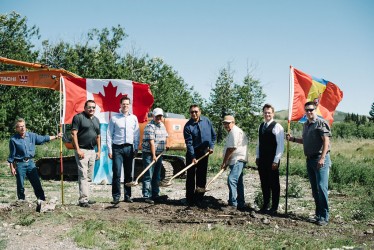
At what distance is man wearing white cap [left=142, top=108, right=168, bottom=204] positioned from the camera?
28.4 ft

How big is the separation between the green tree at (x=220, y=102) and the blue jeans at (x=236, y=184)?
98.1 ft

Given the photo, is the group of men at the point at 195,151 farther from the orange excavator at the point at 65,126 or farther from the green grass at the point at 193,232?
the orange excavator at the point at 65,126

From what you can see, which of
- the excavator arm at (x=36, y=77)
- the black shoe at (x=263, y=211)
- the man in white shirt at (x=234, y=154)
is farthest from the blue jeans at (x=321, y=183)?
the excavator arm at (x=36, y=77)

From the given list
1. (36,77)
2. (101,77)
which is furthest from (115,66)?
(36,77)

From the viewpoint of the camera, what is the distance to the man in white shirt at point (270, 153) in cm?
781

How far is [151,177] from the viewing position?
8.98 m

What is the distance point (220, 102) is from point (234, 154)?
104ft

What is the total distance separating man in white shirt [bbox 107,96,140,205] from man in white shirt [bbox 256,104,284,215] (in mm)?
2561

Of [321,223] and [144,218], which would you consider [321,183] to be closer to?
[321,223]

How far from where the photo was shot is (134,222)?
6914mm

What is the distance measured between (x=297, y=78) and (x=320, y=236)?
11.9 feet

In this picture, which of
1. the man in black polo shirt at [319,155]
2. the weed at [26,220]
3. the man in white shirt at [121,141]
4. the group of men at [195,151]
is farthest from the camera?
the man in white shirt at [121,141]

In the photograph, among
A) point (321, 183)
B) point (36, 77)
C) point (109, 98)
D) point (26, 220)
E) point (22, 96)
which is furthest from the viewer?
point (22, 96)

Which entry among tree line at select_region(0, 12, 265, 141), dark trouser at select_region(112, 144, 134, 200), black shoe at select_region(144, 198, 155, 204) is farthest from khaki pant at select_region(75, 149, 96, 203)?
tree line at select_region(0, 12, 265, 141)
